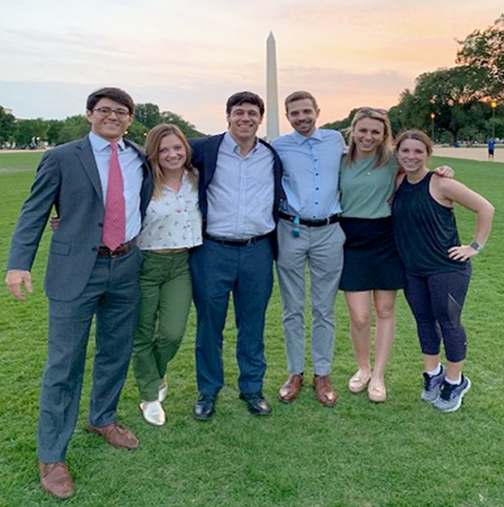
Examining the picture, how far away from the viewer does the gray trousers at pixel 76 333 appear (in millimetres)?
2955

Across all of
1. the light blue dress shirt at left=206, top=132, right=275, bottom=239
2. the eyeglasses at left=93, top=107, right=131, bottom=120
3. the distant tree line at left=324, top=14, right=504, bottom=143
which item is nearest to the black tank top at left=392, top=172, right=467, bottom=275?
the light blue dress shirt at left=206, top=132, right=275, bottom=239

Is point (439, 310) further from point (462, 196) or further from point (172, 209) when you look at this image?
point (172, 209)

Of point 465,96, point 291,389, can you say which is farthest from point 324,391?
point 465,96

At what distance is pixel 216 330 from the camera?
373 centimetres

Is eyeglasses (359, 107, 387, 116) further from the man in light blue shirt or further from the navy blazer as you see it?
the navy blazer

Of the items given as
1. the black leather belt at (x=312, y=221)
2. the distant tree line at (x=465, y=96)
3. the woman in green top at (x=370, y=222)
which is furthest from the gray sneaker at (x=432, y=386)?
the distant tree line at (x=465, y=96)

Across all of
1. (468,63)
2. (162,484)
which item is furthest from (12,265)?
(468,63)

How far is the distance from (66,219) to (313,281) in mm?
1770

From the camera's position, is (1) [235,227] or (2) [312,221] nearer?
(1) [235,227]

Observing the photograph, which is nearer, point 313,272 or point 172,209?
point 172,209

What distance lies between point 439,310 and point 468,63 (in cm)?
6180

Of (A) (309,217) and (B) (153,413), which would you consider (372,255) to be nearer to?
(A) (309,217)

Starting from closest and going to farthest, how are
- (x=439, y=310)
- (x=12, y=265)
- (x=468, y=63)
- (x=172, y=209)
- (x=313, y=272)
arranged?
1. (x=12, y=265)
2. (x=172, y=209)
3. (x=439, y=310)
4. (x=313, y=272)
5. (x=468, y=63)

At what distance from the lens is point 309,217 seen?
3742 millimetres
